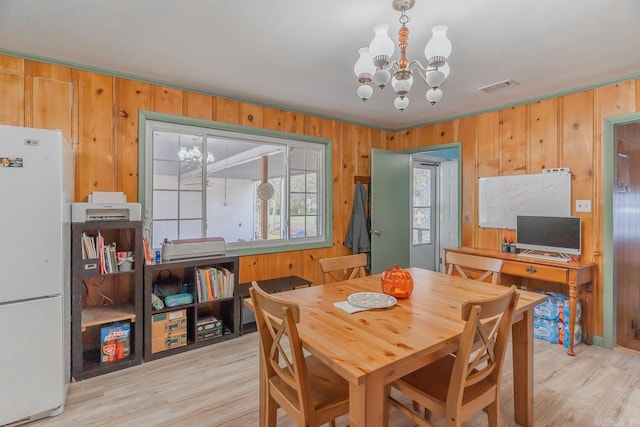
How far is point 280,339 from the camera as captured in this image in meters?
1.42

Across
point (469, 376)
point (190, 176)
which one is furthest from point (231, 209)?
point (469, 376)

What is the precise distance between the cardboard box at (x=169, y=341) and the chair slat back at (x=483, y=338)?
89.8 inches

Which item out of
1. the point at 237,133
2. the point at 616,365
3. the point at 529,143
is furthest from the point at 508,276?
the point at 237,133

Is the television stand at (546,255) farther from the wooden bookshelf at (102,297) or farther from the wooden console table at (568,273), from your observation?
the wooden bookshelf at (102,297)

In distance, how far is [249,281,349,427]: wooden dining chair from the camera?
1296 millimetres

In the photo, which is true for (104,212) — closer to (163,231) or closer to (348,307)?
(163,231)

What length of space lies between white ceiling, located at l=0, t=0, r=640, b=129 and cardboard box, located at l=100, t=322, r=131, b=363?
6.87 feet

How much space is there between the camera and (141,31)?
209 cm

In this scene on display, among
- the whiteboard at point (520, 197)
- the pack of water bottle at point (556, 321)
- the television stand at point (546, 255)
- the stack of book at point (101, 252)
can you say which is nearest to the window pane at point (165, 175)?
the stack of book at point (101, 252)

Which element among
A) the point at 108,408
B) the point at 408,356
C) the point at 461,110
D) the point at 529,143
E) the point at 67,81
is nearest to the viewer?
the point at 408,356

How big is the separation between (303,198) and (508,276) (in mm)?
2449

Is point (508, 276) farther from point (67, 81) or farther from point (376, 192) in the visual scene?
point (67, 81)

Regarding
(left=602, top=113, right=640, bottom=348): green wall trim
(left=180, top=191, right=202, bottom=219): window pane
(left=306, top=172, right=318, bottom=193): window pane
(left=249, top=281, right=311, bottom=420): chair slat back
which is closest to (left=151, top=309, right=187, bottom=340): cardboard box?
(left=180, top=191, right=202, bottom=219): window pane

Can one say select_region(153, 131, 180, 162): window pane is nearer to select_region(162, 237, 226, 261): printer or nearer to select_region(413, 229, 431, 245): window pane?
select_region(162, 237, 226, 261): printer
